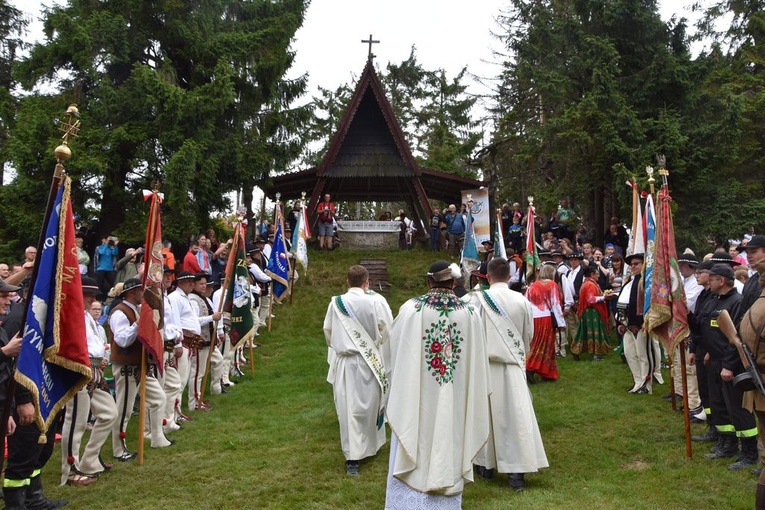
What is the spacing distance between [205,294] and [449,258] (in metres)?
11.6

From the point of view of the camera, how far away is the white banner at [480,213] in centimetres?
2033

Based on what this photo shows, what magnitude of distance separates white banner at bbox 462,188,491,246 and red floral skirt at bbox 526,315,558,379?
943 centimetres

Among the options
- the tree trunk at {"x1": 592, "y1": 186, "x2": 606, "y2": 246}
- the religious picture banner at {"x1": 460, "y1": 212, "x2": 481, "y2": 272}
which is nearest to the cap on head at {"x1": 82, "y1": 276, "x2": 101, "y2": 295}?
the religious picture banner at {"x1": 460, "y1": 212, "x2": 481, "y2": 272}

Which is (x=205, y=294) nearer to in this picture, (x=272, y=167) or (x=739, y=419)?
(x=739, y=419)

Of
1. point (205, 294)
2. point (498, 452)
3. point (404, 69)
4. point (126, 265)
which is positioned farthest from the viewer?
point (404, 69)

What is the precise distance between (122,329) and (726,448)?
6.60m

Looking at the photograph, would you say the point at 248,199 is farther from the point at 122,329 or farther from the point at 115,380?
the point at 122,329

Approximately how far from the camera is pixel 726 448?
6852mm

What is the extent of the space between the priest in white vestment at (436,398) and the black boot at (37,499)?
3.08 meters

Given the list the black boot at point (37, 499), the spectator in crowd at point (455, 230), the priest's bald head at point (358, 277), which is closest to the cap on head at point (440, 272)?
the priest's bald head at point (358, 277)

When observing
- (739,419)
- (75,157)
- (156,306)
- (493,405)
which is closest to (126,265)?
(75,157)

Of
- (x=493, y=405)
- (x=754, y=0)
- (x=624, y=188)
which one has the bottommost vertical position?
(x=493, y=405)

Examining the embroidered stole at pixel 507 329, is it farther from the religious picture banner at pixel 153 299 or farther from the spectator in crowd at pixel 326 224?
the spectator in crowd at pixel 326 224

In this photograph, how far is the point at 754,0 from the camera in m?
20.9
